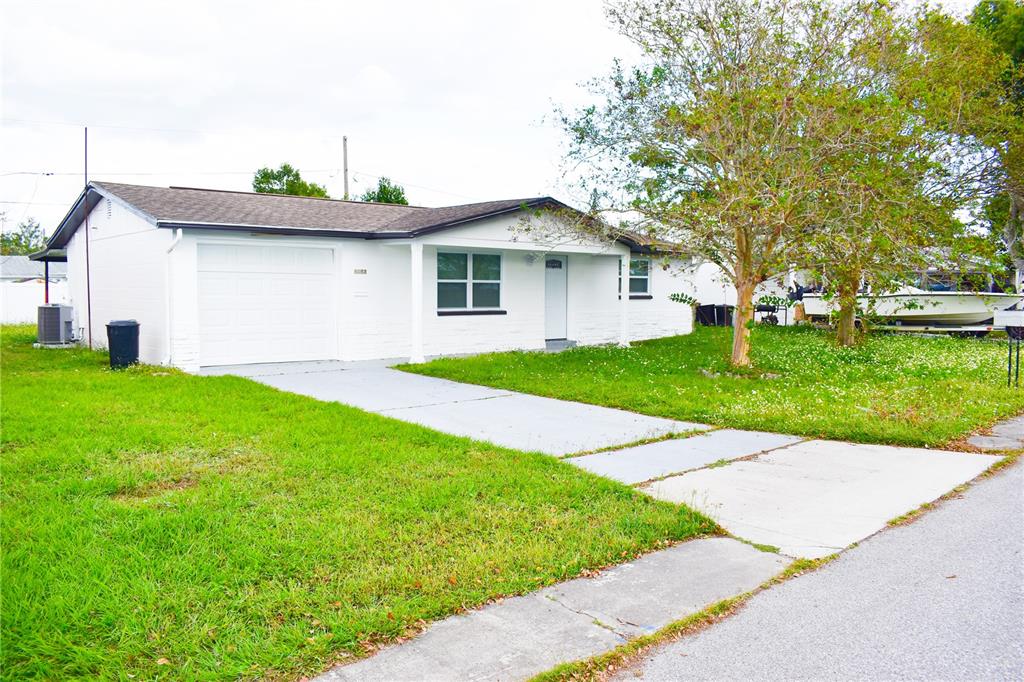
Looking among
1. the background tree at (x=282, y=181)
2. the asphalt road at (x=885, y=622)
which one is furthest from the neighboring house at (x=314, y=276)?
the background tree at (x=282, y=181)

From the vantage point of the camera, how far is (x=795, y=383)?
12.0 meters

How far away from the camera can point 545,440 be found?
324 inches

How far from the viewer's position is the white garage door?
13797 mm

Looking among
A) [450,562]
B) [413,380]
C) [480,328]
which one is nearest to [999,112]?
[480,328]

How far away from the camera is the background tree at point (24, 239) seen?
206ft

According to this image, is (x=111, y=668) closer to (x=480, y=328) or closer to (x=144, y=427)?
(x=144, y=427)

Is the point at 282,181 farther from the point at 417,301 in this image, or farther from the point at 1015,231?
the point at 1015,231

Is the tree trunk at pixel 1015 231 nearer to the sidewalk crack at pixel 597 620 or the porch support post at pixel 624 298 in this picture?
the porch support post at pixel 624 298

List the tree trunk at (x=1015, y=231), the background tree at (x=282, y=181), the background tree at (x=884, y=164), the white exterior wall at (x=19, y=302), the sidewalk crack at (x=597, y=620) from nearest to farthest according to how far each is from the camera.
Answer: the sidewalk crack at (x=597, y=620)
the background tree at (x=884, y=164)
the tree trunk at (x=1015, y=231)
the white exterior wall at (x=19, y=302)
the background tree at (x=282, y=181)

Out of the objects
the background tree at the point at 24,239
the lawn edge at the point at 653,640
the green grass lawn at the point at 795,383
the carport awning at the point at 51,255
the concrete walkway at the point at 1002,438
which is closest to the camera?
the lawn edge at the point at 653,640

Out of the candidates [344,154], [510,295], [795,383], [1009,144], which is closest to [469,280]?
[510,295]

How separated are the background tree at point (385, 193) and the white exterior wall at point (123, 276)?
19024 mm

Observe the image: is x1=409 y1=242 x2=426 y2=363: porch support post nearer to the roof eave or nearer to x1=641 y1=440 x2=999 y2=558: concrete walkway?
the roof eave

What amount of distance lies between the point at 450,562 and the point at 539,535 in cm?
75
